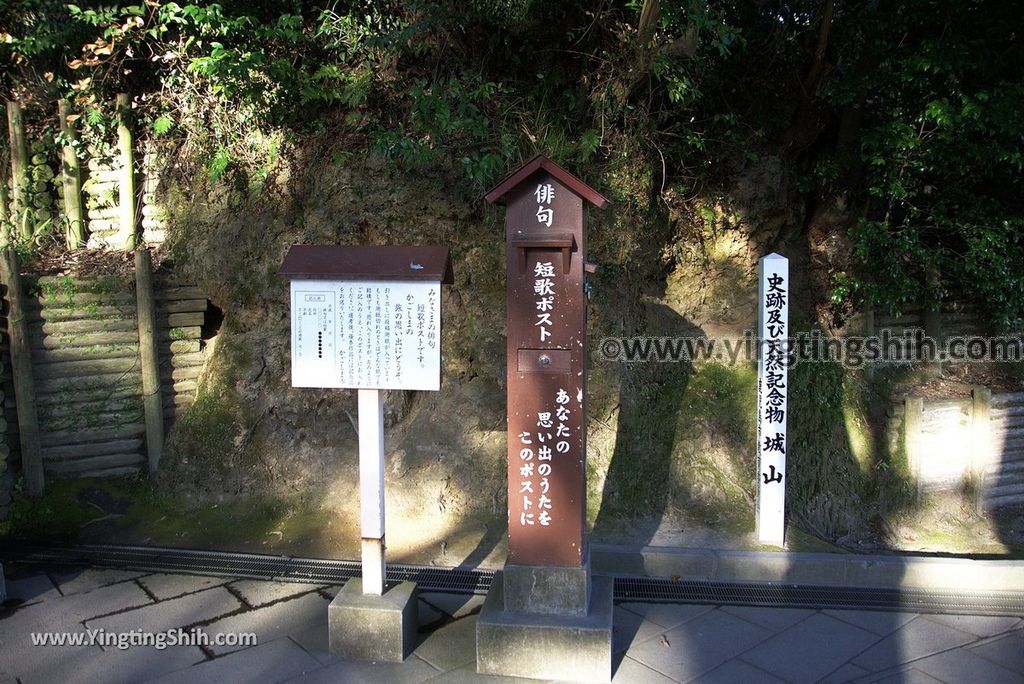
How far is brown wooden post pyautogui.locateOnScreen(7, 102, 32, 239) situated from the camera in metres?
7.30

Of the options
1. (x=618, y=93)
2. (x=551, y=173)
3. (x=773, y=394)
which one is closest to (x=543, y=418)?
(x=551, y=173)

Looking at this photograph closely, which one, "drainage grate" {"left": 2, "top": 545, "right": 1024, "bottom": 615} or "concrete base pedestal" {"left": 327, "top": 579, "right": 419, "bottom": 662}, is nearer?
"concrete base pedestal" {"left": 327, "top": 579, "right": 419, "bottom": 662}

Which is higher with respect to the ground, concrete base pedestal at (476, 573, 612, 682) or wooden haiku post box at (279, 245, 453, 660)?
wooden haiku post box at (279, 245, 453, 660)

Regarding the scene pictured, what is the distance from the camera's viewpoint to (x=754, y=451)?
21.7ft

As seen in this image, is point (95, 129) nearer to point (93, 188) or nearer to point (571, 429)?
point (93, 188)

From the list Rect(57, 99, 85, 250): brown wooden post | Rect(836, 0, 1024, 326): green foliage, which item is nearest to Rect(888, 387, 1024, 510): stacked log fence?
Rect(836, 0, 1024, 326): green foliage

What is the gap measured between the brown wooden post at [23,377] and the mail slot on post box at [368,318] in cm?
377

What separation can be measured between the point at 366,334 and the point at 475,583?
2310mm

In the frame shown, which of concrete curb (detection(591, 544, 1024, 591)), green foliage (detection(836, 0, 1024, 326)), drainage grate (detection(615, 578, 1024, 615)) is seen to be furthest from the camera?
green foliage (detection(836, 0, 1024, 326))

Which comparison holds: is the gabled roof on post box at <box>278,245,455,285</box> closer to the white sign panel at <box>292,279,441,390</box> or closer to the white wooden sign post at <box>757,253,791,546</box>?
the white sign panel at <box>292,279,441,390</box>

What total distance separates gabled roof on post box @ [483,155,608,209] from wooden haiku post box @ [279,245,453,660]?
522mm

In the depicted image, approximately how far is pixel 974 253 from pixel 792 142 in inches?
87.2

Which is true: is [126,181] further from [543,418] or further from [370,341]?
[543,418]

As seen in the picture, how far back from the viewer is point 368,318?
4055 millimetres
